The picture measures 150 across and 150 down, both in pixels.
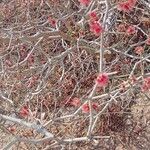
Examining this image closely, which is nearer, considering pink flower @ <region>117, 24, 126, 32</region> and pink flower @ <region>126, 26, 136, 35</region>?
pink flower @ <region>126, 26, 136, 35</region>

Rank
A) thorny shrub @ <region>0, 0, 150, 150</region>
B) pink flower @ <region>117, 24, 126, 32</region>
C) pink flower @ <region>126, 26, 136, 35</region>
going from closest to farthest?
1. thorny shrub @ <region>0, 0, 150, 150</region>
2. pink flower @ <region>126, 26, 136, 35</region>
3. pink flower @ <region>117, 24, 126, 32</region>

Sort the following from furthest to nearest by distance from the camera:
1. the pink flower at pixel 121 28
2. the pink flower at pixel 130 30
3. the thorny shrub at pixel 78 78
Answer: the pink flower at pixel 121 28 → the pink flower at pixel 130 30 → the thorny shrub at pixel 78 78

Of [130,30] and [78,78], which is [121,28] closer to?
[130,30]

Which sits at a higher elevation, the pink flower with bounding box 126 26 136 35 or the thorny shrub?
the pink flower with bounding box 126 26 136 35

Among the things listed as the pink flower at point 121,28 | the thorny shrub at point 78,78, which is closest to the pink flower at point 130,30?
the thorny shrub at point 78,78

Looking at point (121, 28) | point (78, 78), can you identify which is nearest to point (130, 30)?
point (121, 28)

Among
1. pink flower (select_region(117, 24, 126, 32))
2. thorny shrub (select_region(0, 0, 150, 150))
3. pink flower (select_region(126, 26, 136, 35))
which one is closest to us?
thorny shrub (select_region(0, 0, 150, 150))

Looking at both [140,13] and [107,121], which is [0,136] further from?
[140,13]

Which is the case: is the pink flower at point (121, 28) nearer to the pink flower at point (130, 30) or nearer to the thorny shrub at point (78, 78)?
the thorny shrub at point (78, 78)

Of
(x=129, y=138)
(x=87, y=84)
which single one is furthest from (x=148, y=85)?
(x=87, y=84)

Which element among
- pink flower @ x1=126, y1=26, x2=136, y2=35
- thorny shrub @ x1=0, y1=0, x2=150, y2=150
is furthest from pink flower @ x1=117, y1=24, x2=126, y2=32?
pink flower @ x1=126, y1=26, x2=136, y2=35

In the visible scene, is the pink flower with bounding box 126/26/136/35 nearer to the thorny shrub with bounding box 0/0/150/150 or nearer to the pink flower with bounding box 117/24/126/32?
the thorny shrub with bounding box 0/0/150/150

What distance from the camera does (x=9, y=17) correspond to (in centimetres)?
439

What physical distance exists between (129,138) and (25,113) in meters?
0.66
